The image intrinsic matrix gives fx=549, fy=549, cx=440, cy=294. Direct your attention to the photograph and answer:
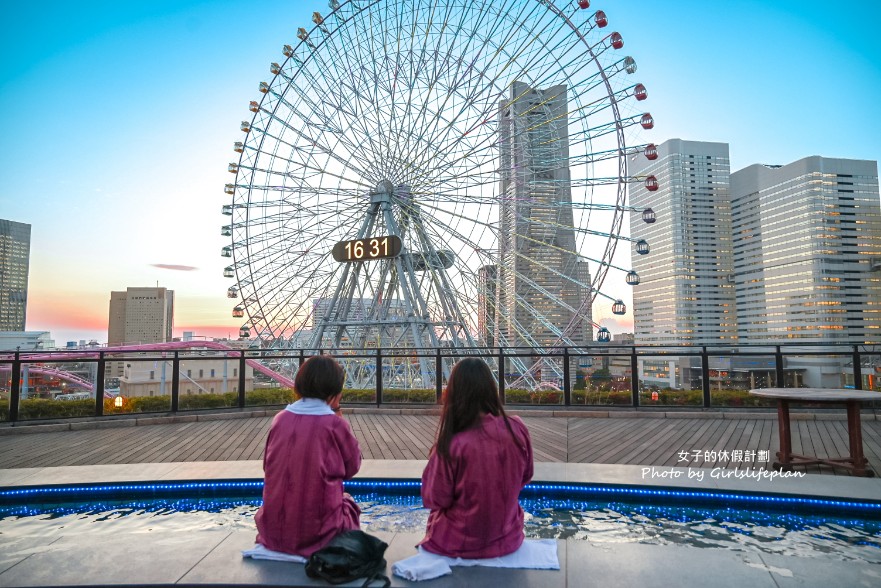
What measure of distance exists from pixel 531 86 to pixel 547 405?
10009 mm

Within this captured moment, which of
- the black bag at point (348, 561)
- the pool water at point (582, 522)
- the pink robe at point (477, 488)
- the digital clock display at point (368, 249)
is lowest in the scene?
the pool water at point (582, 522)

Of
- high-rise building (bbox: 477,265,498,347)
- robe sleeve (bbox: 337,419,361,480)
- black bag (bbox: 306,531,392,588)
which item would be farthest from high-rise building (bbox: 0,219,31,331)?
black bag (bbox: 306,531,392,588)

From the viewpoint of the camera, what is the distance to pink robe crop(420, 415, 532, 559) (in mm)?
2799

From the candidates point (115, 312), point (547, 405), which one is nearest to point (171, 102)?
point (547, 405)

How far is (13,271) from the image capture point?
74.3 metres

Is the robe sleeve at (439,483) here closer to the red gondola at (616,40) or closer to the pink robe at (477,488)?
the pink robe at (477,488)

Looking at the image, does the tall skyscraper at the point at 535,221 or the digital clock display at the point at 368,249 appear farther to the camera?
the tall skyscraper at the point at 535,221

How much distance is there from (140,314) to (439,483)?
154m

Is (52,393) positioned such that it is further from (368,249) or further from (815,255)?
(815,255)

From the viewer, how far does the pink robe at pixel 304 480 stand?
289cm

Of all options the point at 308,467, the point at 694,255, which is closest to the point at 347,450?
the point at 308,467

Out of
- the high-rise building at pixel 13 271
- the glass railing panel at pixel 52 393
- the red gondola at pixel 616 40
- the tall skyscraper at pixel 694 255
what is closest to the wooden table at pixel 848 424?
the glass railing panel at pixel 52 393

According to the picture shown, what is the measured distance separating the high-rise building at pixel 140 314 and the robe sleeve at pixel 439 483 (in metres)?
143

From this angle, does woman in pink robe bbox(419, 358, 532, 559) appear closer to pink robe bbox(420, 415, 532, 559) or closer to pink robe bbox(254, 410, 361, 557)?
pink robe bbox(420, 415, 532, 559)
